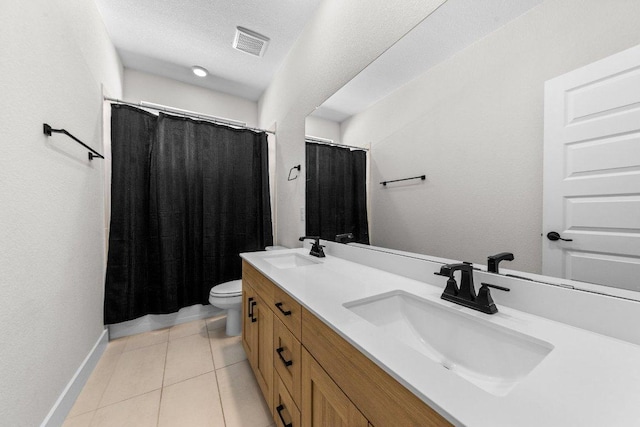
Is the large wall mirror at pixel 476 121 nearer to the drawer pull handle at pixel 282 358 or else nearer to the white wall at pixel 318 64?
the white wall at pixel 318 64

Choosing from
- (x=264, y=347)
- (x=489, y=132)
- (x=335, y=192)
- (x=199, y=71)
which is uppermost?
(x=199, y=71)

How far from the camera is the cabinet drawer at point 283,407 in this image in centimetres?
89

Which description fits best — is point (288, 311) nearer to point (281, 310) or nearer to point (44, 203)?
point (281, 310)

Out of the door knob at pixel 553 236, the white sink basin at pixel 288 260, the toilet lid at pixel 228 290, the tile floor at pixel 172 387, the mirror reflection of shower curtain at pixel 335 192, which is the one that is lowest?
the tile floor at pixel 172 387

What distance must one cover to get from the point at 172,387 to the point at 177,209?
4.63 ft

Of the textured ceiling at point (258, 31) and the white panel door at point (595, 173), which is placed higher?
the textured ceiling at point (258, 31)

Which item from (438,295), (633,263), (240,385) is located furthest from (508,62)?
(240,385)

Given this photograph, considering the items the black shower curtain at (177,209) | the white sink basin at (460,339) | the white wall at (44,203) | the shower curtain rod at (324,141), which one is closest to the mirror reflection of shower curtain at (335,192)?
the shower curtain rod at (324,141)

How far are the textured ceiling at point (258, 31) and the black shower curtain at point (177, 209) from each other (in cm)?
64

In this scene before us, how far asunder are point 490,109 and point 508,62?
0.14 meters

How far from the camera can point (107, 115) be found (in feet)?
6.68

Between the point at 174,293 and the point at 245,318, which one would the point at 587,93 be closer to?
the point at 245,318

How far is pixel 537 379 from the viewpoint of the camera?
438 millimetres

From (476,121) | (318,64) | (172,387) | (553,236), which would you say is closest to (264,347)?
(172,387)
